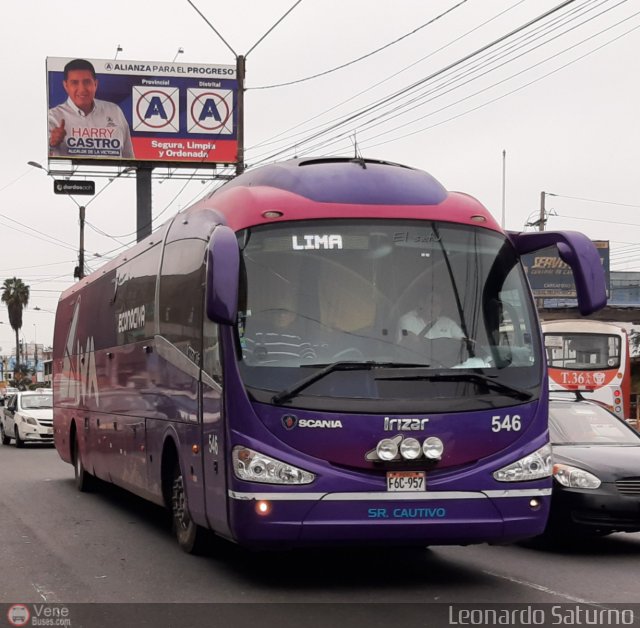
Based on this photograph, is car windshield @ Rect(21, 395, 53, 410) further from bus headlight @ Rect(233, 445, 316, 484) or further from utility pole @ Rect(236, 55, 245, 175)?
bus headlight @ Rect(233, 445, 316, 484)

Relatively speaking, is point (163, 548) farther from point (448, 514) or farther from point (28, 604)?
point (448, 514)

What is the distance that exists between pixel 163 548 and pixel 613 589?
4284 mm

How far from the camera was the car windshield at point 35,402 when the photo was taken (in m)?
31.5

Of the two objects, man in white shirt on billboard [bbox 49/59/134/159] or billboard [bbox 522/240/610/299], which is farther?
billboard [bbox 522/240/610/299]

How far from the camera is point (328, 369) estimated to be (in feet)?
27.1

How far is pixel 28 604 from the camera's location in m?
7.95

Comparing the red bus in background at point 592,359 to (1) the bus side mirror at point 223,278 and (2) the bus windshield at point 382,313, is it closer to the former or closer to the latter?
(2) the bus windshield at point 382,313

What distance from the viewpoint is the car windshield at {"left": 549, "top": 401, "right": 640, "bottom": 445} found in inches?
470

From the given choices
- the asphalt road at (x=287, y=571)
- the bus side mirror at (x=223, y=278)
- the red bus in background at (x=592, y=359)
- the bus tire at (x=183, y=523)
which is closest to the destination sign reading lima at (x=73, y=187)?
the red bus in background at (x=592, y=359)

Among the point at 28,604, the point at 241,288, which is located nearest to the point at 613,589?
the point at 241,288

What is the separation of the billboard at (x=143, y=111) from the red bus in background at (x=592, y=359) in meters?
27.2

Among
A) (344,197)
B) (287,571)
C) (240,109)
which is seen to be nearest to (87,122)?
(240,109)

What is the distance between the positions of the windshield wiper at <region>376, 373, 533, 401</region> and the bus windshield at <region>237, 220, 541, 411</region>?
0.02 m

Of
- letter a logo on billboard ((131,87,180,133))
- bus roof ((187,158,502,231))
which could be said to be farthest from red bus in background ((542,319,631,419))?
letter a logo on billboard ((131,87,180,133))
